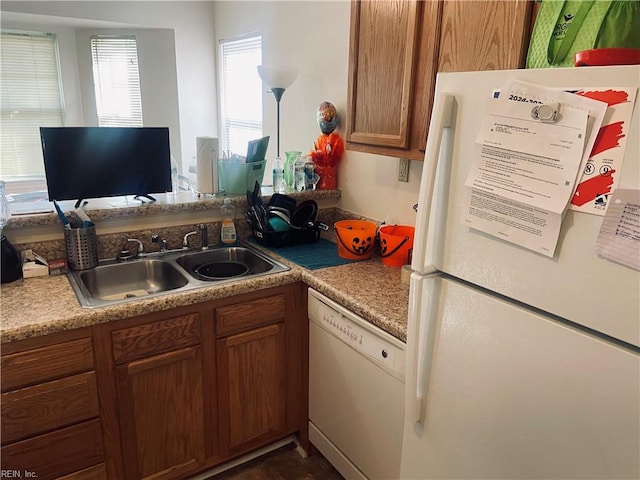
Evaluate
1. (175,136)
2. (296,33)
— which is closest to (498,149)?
(296,33)

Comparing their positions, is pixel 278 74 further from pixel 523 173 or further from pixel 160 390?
pixel 523 173

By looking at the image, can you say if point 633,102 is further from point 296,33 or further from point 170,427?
point 296,33

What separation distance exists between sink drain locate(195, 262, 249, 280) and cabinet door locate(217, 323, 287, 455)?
366 mm

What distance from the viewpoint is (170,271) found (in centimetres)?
204

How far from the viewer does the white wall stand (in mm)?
2326

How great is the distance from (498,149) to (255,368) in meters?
1.38

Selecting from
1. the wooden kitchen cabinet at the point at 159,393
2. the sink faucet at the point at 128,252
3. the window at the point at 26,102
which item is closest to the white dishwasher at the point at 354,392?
the wooden kitchen cabinet at the point at 159,393

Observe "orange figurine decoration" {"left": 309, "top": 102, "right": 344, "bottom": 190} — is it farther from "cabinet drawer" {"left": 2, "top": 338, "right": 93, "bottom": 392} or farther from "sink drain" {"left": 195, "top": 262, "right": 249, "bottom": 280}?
"cabinet drawer" {"left": 2, "top": 338, "right": 93, "bottom": 392}

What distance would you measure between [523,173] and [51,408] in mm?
1575

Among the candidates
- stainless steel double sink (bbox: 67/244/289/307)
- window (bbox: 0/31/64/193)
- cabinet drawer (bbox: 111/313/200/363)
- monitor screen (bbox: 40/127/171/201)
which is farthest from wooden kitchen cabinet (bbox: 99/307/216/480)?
window (bbox: 0/31/64/193)

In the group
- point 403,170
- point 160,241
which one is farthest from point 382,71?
point 160,241

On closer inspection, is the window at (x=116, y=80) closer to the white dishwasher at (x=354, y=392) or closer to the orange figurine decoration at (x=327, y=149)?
the orange figurine decoration at (x=327, y=149)

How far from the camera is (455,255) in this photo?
111 cm

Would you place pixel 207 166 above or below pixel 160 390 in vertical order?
above
